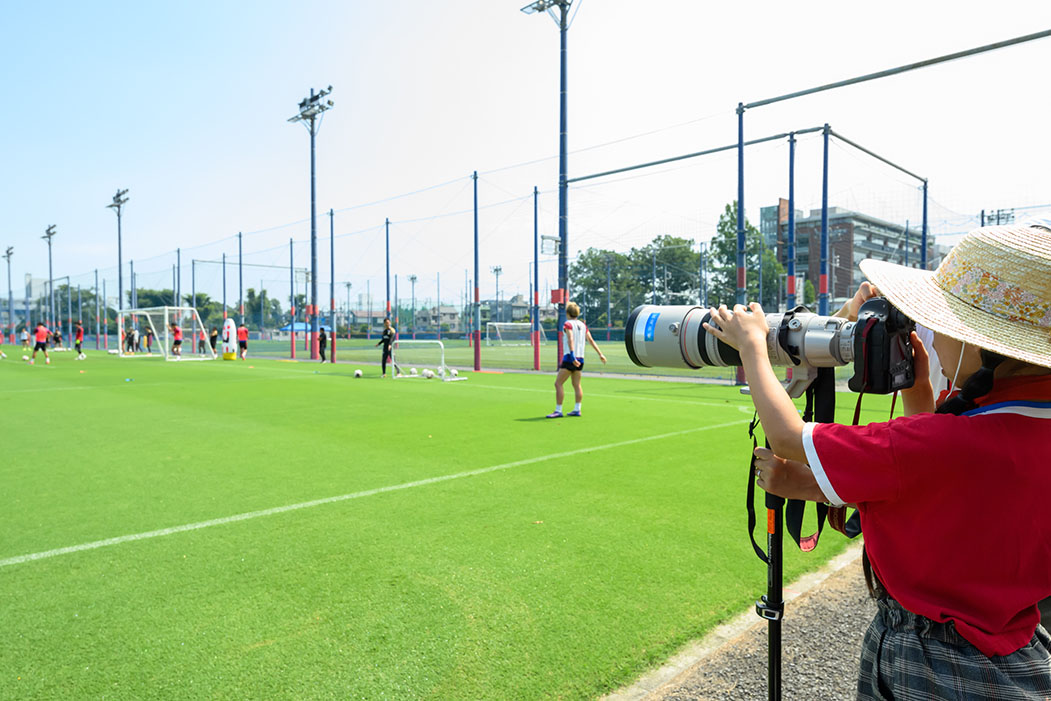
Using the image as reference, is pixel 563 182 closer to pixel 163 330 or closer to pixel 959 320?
pixel 959 320

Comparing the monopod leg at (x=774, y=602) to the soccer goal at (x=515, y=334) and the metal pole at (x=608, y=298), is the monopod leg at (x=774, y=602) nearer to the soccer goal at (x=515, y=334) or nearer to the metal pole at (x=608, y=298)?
the metal pole at (x=608, y=298)

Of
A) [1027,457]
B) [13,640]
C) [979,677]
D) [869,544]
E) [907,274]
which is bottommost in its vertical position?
[13,640]

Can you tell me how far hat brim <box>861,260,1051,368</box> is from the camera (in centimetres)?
114

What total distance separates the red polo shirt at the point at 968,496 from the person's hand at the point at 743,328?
0.29 m

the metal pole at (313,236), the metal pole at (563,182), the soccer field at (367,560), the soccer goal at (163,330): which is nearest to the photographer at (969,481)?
the soccer field at (367,560)

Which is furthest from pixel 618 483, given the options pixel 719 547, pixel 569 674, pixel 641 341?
pixel 641 341

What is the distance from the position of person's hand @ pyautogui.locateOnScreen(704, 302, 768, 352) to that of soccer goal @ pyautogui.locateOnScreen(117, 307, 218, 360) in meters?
31.6

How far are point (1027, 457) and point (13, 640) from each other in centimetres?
359

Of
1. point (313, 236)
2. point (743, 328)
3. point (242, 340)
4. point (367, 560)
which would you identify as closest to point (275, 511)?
point (367, 560)

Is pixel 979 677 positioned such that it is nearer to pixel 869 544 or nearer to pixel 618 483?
pixel 869 544

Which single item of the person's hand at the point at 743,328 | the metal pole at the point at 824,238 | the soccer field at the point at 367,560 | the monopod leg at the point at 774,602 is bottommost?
the soccer field at the point at 367,560

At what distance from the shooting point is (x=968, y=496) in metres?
1.21

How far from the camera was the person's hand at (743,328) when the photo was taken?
5.02 feet

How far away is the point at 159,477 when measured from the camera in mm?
5797
